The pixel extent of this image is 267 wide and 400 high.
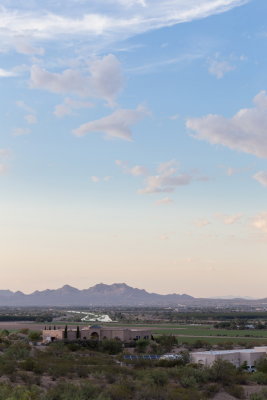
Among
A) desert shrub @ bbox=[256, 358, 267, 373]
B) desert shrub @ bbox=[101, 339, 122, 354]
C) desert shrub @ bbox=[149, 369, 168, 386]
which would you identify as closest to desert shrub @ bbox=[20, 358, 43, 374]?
desert shrub @ bbox=[149, 369, 168, 386]

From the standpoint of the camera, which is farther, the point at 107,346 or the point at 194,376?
the point at 107,346

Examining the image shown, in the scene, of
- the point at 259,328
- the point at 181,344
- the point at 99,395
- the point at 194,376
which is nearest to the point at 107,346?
the point at 181,344

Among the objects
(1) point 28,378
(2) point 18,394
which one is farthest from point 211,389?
(2) point 18,394

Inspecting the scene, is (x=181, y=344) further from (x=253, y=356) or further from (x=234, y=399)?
(x=234, y=399)

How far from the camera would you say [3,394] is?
31.4 meters

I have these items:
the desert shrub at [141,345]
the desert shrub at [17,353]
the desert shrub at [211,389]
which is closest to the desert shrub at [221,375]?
the desert shrub at [211,389]

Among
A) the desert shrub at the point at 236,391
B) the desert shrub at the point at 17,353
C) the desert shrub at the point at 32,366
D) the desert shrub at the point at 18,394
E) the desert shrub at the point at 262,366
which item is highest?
the desert shrub at the point at 17,353

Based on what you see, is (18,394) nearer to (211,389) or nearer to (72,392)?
(72,392)

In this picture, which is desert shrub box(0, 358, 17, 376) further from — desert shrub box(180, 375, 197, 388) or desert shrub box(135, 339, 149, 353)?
desert shrub box(135, 339, 149, 353)

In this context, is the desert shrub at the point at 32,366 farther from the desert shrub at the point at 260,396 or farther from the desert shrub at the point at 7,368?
the desert shrub at the point at 260,396

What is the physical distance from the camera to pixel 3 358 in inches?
1986

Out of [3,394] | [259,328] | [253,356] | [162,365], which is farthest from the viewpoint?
[259,328]

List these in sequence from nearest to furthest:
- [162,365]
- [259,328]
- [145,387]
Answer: [145,387]
[162,365]
[259,328]

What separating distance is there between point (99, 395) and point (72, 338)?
161ft
